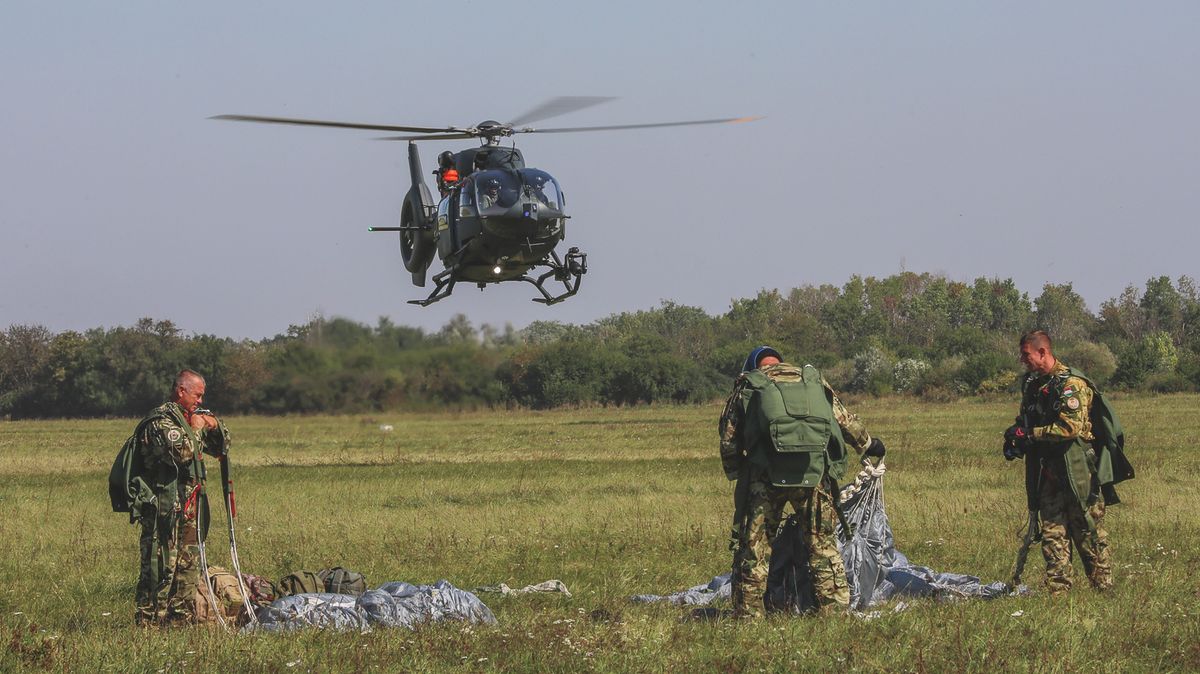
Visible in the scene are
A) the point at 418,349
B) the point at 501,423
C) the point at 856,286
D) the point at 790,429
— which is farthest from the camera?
the point at 856,286

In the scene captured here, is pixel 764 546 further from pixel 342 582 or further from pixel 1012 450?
pixel 342 582

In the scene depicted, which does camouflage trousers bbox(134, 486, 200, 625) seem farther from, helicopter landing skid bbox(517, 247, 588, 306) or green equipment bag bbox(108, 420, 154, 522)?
helicopter landing skid bbox(517, 247, 588, 306)

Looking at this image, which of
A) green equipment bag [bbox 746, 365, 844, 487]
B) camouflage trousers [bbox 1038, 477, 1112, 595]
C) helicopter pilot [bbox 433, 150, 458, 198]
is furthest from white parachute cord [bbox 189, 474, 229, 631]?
helicopter pilot [bbox 433, 150, 458, 198]

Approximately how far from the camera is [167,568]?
31.4ft

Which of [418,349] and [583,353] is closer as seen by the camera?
[418,349]

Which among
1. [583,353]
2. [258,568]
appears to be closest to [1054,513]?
[258,568]

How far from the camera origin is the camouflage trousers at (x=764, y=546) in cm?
925

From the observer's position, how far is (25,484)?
923 inches

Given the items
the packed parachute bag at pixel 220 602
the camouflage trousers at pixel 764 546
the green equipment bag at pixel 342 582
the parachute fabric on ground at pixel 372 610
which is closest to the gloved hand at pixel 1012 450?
the camouflage trousers at pixel 764 546

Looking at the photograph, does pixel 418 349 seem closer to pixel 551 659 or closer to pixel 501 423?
pixel 551 659

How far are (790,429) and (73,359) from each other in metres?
30.6

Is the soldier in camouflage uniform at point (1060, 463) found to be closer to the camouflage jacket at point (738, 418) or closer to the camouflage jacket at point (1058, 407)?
the camouflage jacket at point (1058, 407)

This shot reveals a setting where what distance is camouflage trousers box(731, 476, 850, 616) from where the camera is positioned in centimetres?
925

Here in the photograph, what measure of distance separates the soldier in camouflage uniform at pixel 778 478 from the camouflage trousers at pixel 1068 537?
142 centimetres
